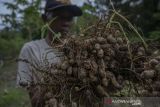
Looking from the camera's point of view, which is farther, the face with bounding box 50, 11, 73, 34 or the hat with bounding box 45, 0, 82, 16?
the face with bounding box 50, 11, 73, 34

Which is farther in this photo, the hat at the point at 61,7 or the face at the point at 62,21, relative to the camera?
the face at the point at 62,21

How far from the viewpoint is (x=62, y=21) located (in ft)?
15.0

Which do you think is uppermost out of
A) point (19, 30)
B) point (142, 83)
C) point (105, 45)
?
point (19, 30)

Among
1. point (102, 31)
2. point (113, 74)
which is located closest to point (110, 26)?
point (102, 31)

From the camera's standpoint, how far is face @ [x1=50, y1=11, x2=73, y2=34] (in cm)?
454

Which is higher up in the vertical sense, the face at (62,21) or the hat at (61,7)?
the hat at (61,7)

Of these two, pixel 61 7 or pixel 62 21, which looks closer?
pixel 61 7

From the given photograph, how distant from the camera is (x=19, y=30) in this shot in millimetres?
9375

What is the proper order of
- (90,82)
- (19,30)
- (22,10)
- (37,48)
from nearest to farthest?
1. (90,82)
2. (37,48)
3. (22,10)
4. (19,30)

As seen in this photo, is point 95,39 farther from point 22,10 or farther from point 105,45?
point 22,10

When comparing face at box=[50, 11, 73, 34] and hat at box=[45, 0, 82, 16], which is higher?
hat at box=[45, 0, 82, 16]

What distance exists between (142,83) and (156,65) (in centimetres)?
12

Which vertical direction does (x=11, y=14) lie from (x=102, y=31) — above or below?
above

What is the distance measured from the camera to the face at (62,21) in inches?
179
